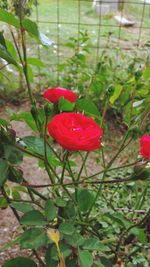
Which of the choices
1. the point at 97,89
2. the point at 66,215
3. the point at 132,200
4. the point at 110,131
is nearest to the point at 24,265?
the point at 66,215

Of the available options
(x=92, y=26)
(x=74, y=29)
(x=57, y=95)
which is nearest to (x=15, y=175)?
(x=57, y=95)

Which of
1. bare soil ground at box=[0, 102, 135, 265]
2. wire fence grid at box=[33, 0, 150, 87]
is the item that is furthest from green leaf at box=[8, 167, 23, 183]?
wire fence grid at box=[33, 0, 150, 87]

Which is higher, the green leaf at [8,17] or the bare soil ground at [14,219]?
the green leaf at [8,17]

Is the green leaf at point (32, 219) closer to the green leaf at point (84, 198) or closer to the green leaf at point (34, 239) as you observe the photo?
the green leaf at point (34, 239)

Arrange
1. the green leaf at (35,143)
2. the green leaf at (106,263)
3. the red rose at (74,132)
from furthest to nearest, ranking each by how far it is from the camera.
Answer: the green leaf at (106,263), the green leaf at (35,143), the red rose at (74,132)

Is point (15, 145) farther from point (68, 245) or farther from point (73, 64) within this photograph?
point (73, 64)

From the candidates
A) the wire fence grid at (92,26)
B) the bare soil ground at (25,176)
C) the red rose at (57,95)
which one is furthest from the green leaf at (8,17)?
the wire fence grid at (92,26)
